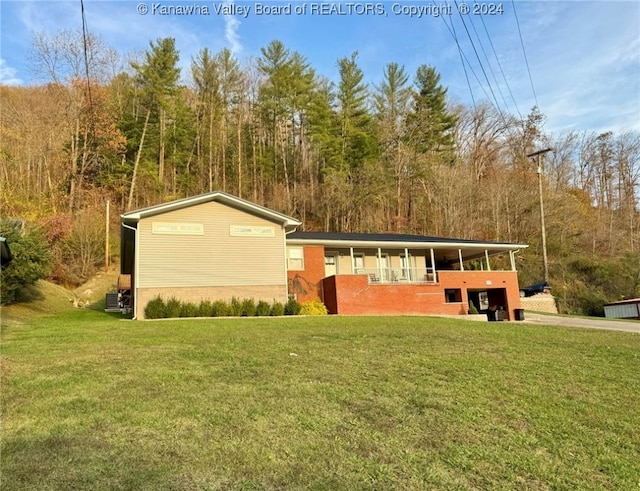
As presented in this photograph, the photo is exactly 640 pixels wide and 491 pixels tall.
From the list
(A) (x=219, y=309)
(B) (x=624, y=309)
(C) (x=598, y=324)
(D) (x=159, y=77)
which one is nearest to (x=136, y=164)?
(D) (x=159, y=77)

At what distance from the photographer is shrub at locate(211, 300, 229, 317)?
56.1 feet

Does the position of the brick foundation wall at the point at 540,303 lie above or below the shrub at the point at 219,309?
below

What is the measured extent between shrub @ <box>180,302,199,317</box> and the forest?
14.5 metres

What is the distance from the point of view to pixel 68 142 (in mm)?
30609

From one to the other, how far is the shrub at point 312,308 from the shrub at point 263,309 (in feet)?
4.90

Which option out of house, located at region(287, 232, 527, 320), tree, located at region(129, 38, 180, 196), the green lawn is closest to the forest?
tree, located at region(129, 38, 180, 196)

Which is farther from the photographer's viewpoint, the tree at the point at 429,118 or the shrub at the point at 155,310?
the tree at the point at 429,118

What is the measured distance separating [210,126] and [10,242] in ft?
78.0

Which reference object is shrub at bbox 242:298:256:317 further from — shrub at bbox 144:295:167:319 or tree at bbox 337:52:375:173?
tree at bbox 337:52:375:173

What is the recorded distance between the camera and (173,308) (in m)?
16.6

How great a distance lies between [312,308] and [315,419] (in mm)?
14389

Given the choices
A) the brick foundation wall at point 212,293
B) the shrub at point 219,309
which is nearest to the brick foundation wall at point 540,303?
the brick foundation wall at point 212,293

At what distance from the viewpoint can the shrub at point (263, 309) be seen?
1758 centimetres

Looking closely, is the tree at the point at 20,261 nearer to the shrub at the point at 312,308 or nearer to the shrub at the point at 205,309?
the shrub at the point at 205,309
